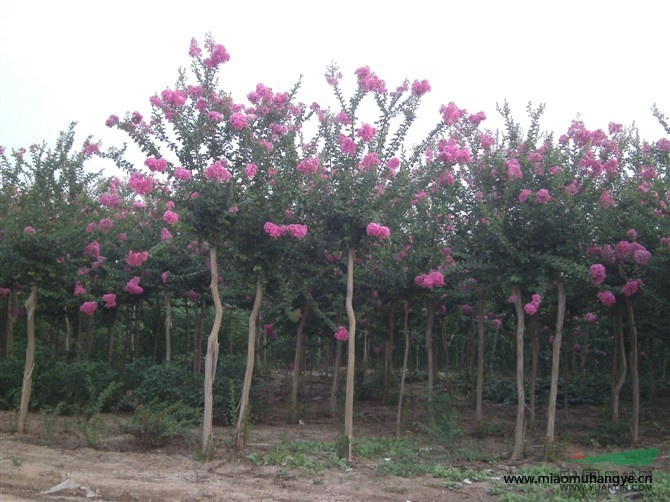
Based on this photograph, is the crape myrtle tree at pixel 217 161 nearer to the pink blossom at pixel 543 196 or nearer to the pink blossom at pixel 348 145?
the pink blossom at pixel 348 145

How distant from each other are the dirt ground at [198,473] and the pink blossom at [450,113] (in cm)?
446

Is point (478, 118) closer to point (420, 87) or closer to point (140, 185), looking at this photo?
point (420, 87)

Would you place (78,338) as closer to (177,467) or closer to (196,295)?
(196,295)

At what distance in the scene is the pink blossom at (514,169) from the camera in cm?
854

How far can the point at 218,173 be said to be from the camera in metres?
7.68

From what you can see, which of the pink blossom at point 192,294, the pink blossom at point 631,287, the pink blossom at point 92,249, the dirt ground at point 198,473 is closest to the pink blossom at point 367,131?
the dirt ground at point 198,473

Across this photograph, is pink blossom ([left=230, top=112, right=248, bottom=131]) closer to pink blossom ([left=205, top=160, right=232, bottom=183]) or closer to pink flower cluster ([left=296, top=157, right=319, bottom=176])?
pink blossom ([left=205, top=160, right=232, bottom=183])

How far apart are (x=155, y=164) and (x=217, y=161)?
0.74m

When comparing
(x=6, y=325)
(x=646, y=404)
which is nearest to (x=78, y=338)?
(x=6, y=325)

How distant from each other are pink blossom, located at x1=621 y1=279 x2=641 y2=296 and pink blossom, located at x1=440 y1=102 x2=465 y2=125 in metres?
3.37

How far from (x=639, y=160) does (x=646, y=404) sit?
770cm

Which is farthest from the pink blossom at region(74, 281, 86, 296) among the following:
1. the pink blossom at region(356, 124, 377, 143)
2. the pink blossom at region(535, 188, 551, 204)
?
the pink blossom at region(535, 188, 551, 204)

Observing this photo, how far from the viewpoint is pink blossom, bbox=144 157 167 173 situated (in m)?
7.66

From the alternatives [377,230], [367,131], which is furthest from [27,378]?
[367,131]
